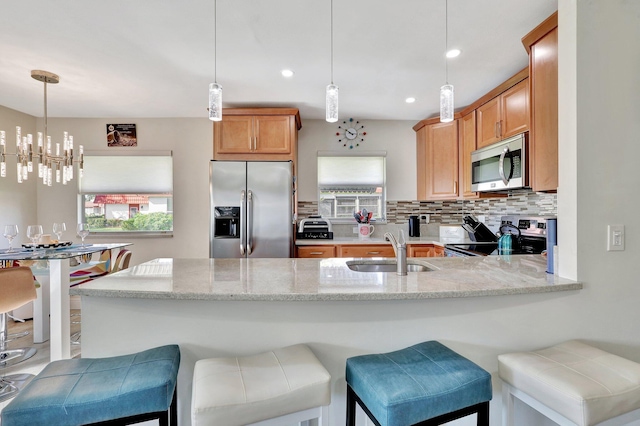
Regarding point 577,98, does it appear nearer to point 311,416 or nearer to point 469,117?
point 311,416

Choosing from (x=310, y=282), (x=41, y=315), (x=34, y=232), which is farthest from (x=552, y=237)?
(x=41, y=315)

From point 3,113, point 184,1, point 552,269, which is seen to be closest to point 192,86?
point 184,1

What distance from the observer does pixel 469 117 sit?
128 inches

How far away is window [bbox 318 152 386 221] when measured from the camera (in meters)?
4.02

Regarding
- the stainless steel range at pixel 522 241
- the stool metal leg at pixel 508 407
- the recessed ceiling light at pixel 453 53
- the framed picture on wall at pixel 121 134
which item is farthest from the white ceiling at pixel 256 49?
the stool metal leg at pixel 508 407

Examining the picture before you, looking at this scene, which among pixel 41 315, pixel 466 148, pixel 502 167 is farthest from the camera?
pixel 466 148

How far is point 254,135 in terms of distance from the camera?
134 inches

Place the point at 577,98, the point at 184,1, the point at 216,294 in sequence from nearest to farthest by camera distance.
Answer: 1. the point at 216,294
2. the point at 577,98
3. the point at 184,1

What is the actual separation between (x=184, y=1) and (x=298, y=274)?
1715mm

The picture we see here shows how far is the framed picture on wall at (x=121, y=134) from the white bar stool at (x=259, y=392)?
3775 millimetres

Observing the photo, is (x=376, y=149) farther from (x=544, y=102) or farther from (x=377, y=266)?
(x=377, y=266)

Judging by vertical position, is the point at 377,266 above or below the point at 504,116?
below

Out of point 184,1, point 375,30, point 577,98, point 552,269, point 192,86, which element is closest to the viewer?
point 577,98

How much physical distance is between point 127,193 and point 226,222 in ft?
5.73
